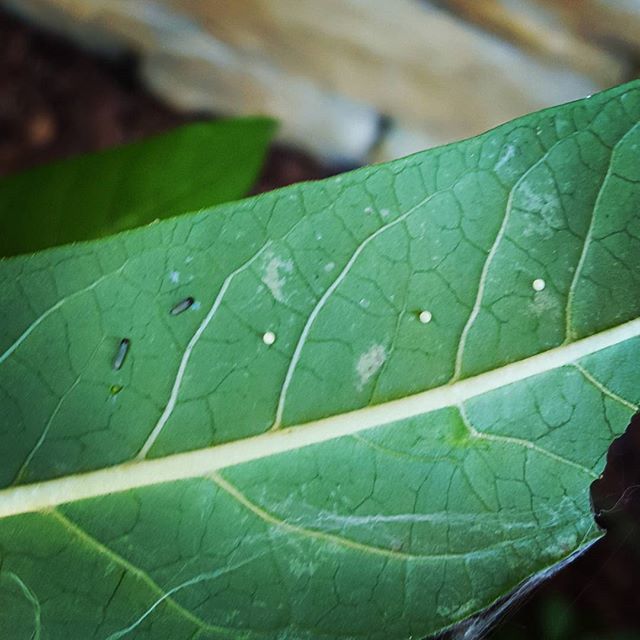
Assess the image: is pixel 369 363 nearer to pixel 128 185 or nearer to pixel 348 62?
pixel 128 185

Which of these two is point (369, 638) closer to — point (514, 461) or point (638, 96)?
point (514, 461)

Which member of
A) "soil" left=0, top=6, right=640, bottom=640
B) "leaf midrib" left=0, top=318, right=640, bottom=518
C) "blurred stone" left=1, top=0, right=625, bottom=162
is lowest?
"soil" left=0, top=6, right=640, bottom=640

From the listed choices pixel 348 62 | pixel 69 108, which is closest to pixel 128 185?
pixel 348 62

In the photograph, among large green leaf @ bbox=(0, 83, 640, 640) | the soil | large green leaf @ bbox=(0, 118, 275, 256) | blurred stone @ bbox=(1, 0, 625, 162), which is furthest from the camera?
the soil

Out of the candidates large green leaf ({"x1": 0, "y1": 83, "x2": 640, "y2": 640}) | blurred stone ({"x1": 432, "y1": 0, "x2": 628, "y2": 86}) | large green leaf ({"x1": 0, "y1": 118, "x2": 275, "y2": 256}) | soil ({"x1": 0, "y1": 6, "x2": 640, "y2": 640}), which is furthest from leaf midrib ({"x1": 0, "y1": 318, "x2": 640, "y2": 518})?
soil ({"x1": 0, "y1": 6, "x2": 640, "y2": 640})

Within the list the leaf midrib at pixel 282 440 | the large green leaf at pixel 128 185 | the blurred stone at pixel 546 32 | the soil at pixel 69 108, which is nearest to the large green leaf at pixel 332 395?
the leaf midrib at pixel 282 440

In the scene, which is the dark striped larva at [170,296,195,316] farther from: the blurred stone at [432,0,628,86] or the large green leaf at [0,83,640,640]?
the blurred stone at [432,0,628,86]

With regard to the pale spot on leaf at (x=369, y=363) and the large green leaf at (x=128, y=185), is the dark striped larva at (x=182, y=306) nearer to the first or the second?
the pale spot on leaf at (x=369, y=363)
